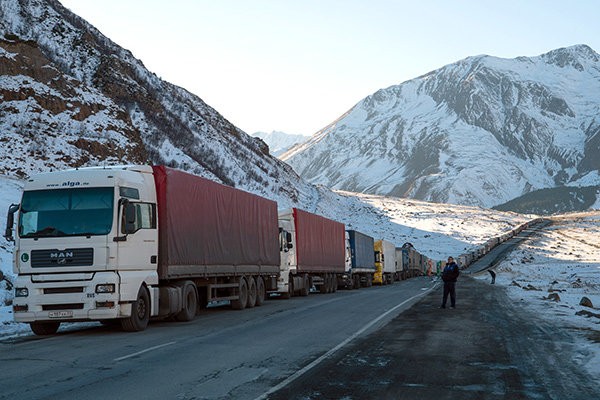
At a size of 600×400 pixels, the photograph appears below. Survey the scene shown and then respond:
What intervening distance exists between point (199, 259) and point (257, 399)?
1167 centimetres

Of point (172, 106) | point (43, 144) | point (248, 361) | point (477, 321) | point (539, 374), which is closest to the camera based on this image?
point (539, 374)

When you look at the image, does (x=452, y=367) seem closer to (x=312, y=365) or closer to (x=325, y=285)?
(x=312, y=365)

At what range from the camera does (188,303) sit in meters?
19.3

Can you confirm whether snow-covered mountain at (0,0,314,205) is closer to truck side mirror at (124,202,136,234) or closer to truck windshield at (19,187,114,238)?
truck windshield at (19,187,114,238)

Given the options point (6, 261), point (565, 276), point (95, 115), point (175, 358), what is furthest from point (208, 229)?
point (565, 276)

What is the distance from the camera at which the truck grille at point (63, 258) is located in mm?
15312

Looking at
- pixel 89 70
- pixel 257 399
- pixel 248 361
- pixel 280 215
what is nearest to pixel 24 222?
pixel 248 361

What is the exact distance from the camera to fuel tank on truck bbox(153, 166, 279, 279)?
1769 centimetres

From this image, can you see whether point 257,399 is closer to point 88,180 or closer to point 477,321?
point 88,180

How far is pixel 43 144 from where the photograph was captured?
47188 mm

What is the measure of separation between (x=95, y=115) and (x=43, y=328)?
41.5 m

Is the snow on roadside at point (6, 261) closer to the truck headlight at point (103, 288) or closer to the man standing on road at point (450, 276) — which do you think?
the truck headlight at point (103, 288)

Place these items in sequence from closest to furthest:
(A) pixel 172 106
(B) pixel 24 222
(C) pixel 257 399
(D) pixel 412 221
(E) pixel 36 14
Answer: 1. (C) pixel 257 399
2. (B) pixel 24 222
3. (E) pixel 36 14
4. (A) pixel 172 106
5. (D) pixel 412 221

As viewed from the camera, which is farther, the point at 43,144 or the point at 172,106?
the point at 172,106
